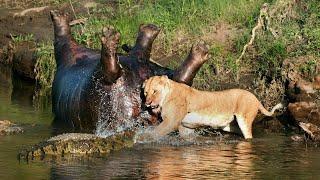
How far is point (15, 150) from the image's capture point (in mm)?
10656

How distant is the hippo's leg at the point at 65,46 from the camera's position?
44.4 ft

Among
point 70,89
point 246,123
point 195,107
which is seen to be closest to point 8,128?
point 70,89

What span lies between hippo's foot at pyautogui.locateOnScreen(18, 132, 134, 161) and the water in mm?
123

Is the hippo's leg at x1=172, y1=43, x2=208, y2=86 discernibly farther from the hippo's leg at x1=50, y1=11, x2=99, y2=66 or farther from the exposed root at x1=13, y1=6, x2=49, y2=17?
the exposed root at x1=13, y1=6, x2=49, y2=17

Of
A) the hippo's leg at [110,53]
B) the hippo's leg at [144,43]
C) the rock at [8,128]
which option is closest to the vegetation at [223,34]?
the hippo's leg at [144,43]

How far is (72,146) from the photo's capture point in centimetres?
1034

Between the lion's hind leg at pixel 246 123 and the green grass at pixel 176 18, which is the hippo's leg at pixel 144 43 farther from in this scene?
the green grass at pixel 176 18

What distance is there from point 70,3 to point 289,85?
7.33 metres

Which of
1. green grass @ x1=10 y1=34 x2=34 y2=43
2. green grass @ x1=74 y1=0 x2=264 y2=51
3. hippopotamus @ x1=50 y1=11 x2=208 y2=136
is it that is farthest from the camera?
green grass @ x1=10 y1=34 x2=34 y2=43

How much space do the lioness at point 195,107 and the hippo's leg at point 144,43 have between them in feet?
4.19

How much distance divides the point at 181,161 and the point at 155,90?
151cm

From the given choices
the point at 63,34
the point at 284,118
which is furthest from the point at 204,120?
the point at 63,34

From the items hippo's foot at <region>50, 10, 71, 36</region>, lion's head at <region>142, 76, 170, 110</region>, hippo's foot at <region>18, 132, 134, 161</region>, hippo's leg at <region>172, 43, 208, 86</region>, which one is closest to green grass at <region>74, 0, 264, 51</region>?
hippo's foot at <region>50, 10, 71, 36</region>

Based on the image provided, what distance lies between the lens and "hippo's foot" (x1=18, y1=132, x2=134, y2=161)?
33.3 feet
